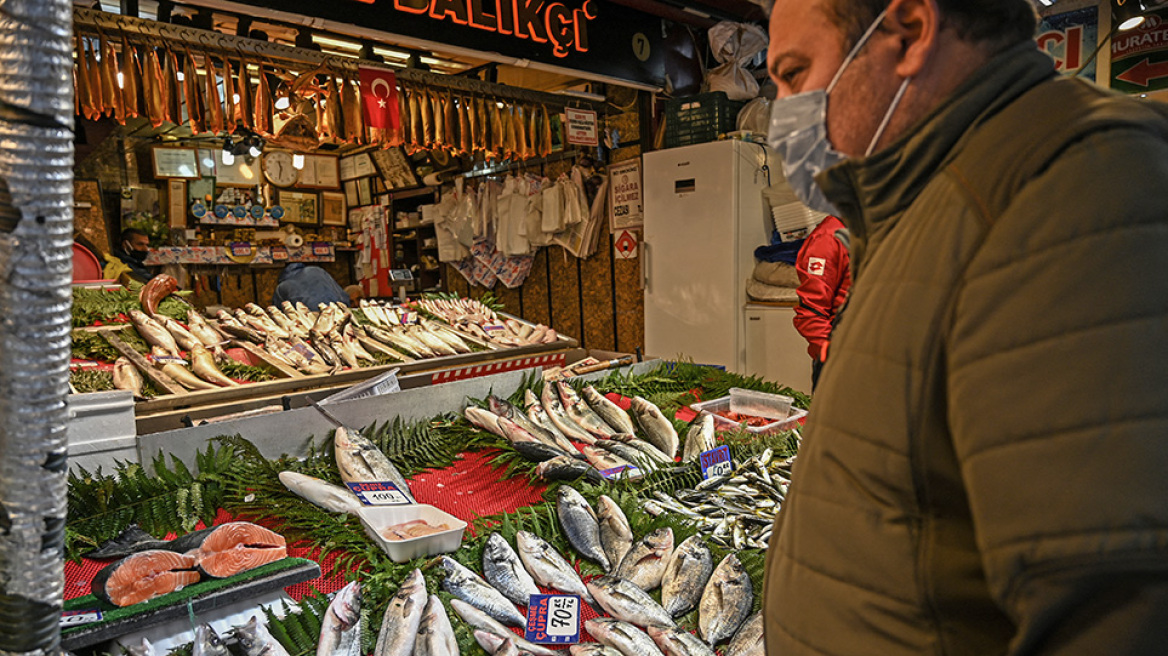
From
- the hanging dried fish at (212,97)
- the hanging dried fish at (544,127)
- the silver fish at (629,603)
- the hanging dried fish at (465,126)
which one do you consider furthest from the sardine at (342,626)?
the hanging dried fish at (544,127)

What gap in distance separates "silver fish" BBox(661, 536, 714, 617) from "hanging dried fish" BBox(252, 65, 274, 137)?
14.1 ft

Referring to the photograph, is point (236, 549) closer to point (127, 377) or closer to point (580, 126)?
point (127, 377)

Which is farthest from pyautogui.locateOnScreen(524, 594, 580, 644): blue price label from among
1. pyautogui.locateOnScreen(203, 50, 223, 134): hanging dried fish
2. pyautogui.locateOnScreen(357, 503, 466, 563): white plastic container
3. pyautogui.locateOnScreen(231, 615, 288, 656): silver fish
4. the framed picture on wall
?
the framed picture on wall

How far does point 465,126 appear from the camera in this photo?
5629mm

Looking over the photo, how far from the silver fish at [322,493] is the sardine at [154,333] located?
81.8 inches

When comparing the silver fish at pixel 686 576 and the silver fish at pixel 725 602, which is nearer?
the silver fish at pixel 725 602

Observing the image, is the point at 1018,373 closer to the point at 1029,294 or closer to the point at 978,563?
the point at 1029,294

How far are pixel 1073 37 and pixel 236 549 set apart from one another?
6.47m

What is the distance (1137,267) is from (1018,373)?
0.11m

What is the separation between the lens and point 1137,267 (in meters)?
0.53

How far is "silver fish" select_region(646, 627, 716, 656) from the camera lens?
1607mm

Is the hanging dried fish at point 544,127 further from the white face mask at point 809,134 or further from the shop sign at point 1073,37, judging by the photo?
the white face mask at point 809,134

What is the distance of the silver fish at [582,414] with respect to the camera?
3047mm

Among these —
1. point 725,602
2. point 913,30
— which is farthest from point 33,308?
point 725,602
